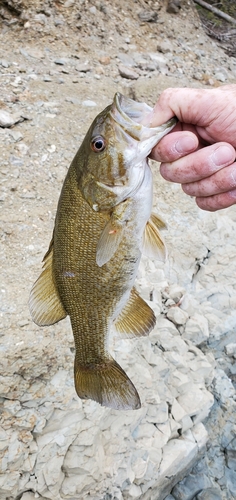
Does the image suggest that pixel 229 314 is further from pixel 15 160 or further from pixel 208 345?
pixel 15 160

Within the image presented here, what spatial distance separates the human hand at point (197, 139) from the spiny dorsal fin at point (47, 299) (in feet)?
2.14

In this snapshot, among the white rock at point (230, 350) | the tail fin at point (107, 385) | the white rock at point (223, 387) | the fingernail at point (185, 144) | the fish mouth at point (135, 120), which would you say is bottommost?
the white rock at point (223, 387)

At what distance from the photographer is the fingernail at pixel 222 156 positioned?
1.93 meters

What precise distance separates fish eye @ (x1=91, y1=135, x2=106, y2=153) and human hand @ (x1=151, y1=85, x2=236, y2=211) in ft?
0.73

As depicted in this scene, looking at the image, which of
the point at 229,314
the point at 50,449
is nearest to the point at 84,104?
the point at 229,314

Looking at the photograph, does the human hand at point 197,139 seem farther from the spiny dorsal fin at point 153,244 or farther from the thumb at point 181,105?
the spiny dorsal fin at point 153,244

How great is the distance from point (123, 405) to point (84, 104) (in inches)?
136

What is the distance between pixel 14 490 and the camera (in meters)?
2.67

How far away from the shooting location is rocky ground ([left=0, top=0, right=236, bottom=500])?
9.22 feet

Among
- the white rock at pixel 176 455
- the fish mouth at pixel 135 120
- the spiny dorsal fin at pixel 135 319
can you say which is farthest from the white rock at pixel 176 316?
the fish mouth at pixel 135 120

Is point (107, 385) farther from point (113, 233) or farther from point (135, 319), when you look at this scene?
point (113, 233)

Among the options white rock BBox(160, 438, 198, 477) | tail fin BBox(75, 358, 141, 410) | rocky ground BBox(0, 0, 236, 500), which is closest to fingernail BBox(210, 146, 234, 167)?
tail fin BBox(75, 358, 141, 410)

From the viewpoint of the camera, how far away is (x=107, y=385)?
204 cm

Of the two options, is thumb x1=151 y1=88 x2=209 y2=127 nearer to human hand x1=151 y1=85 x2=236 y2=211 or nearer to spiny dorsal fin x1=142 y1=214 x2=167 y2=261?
human hand x1=151 y1=85 x2=236 y2=211
